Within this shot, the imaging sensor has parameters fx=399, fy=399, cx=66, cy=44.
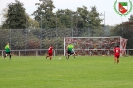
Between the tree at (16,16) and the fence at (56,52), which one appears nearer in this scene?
the fence at (56,52)

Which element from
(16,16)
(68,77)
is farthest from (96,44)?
(68,77)

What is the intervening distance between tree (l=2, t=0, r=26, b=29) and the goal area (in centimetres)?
1249

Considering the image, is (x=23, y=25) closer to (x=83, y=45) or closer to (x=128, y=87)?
(x=83, y=45)

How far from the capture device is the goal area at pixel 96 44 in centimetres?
5344

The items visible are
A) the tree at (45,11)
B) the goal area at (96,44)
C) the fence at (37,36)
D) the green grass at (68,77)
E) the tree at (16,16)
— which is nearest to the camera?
the green grass at (68,77)

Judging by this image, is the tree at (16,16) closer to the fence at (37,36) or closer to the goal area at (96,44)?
the fence at (37,36)

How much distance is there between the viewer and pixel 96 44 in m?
54.6

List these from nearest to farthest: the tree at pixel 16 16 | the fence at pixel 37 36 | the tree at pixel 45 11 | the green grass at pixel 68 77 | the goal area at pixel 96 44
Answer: the green grass at pixel 68 77 < the goal area at pixel 96 44 < the fence at pixel 37 36 < the tree at pixel 16 16 < the tree at pixel 45 11

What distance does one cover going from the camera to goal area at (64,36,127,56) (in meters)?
53.4

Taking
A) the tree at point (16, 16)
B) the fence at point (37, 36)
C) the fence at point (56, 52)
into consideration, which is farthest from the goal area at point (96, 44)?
the tree at point (16, 16)

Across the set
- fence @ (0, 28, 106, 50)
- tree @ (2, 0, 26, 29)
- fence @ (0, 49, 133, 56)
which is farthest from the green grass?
tree @ (2, 0, 26, 29)

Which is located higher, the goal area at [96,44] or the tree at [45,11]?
the tree at [45,11]

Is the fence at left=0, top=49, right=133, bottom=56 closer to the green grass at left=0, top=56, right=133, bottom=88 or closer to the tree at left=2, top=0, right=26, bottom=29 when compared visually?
the tree at left=2, top=0, right=26, bottom=29

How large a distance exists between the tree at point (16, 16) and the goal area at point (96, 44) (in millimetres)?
12495
